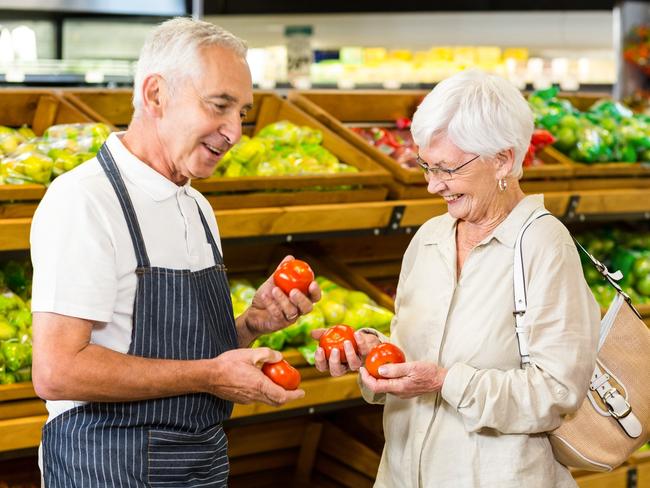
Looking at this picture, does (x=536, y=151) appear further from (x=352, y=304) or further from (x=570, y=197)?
(x=352, y=304)

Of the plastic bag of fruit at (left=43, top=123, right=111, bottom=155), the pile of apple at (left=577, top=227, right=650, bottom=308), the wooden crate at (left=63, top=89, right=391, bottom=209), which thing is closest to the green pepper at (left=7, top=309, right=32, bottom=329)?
the plastic bag of fruit at (left=43, top=123, right=111, bottom=155)

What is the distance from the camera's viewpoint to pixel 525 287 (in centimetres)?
221

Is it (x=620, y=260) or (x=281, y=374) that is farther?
(x=620, y=260)

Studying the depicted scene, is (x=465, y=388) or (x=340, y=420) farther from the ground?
(x=465, y=388)

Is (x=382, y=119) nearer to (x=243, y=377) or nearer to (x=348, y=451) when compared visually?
(x=348, y=451)

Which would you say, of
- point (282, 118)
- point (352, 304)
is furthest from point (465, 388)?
point (282, 118)

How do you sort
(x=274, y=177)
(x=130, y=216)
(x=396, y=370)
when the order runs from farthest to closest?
(x=274, y=177) → (x=396, y=370) → (x=130, y=216)

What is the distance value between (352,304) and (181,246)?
1.59m

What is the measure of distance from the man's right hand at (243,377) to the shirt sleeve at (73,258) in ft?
0.81

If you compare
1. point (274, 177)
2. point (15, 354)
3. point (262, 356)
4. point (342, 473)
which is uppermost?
point (274, 177)

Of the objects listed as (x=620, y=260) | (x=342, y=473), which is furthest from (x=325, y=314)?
(x=620, y=260)

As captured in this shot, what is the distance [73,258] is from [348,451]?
7.31 ft

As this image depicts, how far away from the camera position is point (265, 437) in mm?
3910

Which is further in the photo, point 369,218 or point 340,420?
point 340,420
